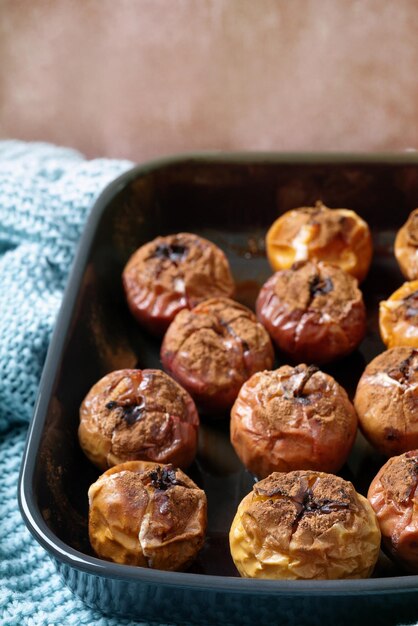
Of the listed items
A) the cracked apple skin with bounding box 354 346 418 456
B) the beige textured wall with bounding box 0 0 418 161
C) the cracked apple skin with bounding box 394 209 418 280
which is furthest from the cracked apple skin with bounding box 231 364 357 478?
the beige textured wall with bounding box 0 0 418 161

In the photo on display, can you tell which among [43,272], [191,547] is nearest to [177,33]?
[43,272]

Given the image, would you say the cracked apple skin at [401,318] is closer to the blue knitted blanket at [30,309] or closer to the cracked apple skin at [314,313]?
the cracked apple skin at [314,313]

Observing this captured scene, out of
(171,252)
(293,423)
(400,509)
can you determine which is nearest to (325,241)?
(171,252)

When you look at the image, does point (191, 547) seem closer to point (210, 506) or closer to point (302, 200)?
point (210, 506)

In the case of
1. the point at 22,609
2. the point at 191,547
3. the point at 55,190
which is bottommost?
the point at 22,609

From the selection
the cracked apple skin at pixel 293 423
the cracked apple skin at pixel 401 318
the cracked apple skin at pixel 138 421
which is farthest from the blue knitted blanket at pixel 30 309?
the cracked apple skin at pixel 401 318

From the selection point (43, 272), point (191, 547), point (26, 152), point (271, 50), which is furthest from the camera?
point (271, 50)
